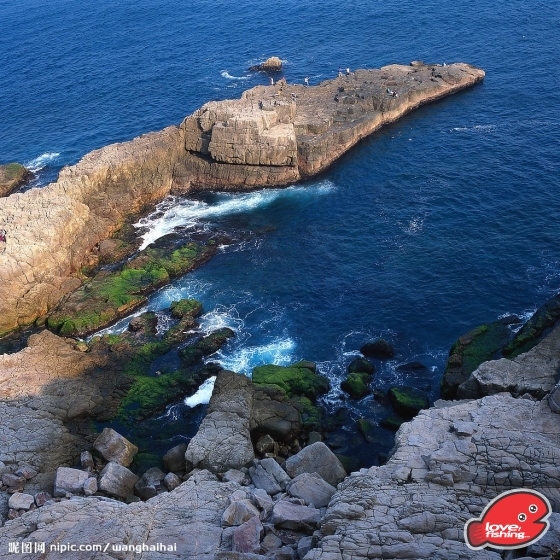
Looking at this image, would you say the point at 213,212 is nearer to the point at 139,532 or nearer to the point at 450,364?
the point at 450,364

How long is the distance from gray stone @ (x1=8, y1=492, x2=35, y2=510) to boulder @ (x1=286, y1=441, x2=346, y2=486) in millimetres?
19233

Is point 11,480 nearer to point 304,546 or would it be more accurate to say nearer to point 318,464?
point 318,464

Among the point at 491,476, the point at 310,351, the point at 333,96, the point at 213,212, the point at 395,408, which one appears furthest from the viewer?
the point at 333,96

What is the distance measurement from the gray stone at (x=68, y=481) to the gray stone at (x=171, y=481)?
6197 mm

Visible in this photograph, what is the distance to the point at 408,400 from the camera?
6200 cm

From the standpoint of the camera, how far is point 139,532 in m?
42.2

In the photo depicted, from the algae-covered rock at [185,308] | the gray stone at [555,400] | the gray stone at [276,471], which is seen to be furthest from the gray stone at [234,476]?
the algae-covered rock at [185,308]

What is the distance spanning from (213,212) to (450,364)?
4560 cm

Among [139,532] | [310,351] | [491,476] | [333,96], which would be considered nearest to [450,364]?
[310,351]

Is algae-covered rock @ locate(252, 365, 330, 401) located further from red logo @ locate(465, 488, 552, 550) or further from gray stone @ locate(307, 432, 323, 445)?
red logo @ locate(465, 488, 552, 550)

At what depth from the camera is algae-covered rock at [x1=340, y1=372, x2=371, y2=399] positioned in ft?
211

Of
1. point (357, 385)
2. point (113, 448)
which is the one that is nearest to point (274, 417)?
point (357, 385)

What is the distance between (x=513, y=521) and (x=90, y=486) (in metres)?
33.0

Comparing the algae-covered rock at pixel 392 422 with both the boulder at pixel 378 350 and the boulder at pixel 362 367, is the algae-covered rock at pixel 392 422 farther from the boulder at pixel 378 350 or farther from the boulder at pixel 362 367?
the boulder at pixel 378 350
